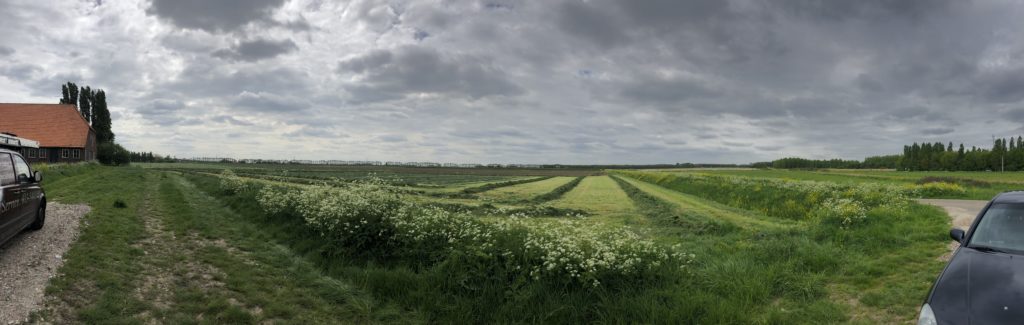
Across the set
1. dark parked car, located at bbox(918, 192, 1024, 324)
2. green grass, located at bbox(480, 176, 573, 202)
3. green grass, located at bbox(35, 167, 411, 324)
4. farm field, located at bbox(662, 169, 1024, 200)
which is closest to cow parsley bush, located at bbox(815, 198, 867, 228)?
dark parked car, located at bbox(918, 192, 1024, 324)

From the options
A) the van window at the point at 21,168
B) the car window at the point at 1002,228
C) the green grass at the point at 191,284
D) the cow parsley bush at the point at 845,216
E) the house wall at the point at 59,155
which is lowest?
the green grass at the point at 191,284

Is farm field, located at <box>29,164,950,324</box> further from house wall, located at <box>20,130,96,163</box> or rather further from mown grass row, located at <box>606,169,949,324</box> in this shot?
house wall, located at <box>20,130,96,163</box>

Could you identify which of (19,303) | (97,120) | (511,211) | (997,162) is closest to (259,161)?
(97,120)

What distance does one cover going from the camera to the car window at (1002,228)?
20.6 feet

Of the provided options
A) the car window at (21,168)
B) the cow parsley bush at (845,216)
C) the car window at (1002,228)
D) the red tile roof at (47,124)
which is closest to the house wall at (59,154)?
the red tile roof at (47,124)

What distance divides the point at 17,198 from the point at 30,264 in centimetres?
219

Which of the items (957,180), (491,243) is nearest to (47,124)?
(491,243)

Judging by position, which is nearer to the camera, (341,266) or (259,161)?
(341,266)

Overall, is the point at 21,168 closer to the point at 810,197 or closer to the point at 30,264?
the point at 30,264

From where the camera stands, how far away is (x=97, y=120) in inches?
3194

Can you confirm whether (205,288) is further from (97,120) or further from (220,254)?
(97,120)

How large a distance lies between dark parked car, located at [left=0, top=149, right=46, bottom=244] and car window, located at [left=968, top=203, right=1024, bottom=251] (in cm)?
1532

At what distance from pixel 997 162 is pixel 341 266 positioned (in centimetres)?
16339

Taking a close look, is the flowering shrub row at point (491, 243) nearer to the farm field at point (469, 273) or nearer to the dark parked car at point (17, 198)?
the farm field at point (469, 273)
